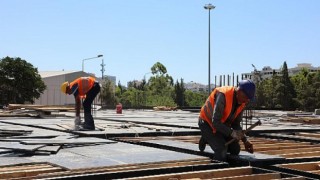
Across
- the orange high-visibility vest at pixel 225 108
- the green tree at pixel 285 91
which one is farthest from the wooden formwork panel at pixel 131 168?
the green tree at pixel 285 91

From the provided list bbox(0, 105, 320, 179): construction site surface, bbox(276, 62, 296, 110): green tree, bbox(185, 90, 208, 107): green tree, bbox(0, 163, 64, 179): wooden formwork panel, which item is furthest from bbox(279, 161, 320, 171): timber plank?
bbox(185, 90, 208, 107): green tree

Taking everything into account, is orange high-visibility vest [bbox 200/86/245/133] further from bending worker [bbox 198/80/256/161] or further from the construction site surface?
the construction site surface

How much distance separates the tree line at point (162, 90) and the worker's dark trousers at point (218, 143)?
35788 millimetres

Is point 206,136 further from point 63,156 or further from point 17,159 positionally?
point 17,159

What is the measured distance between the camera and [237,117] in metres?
7.52

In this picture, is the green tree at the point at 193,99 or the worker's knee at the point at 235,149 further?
the green tree at the point at 193,99

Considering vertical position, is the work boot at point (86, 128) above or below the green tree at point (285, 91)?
below

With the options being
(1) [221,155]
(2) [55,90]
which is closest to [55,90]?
(2) [55,90]

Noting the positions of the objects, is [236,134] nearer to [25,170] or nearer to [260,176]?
[260,176]

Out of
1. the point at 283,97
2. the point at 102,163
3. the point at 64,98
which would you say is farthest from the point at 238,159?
the point at 64,98

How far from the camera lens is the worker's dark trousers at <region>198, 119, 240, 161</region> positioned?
287 inches

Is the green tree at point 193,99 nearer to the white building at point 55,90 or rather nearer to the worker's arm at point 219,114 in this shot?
the white building at point 55,90

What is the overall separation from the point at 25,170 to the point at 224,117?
3.21 meters

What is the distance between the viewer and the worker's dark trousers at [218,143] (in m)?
7.28
